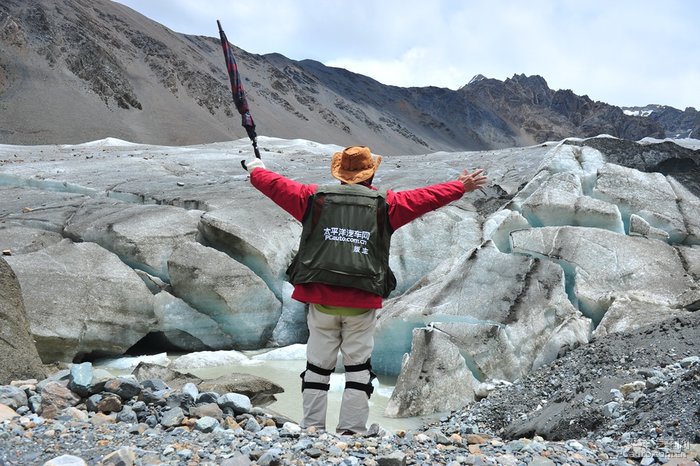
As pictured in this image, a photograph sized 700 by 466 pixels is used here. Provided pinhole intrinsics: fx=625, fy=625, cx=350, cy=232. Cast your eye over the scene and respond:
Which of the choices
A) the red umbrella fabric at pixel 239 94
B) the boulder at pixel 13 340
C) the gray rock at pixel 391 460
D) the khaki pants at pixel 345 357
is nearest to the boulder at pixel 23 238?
the boulder at pixel 13 340

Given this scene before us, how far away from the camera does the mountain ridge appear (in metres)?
Result: 63.0

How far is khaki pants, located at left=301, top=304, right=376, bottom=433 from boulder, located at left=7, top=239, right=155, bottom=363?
26.7 feet

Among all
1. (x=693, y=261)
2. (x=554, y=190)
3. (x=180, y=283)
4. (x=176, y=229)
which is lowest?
(x=180, y=283)

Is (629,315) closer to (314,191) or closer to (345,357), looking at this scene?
(345,357)

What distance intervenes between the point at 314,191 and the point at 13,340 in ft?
11.7

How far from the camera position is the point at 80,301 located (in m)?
11.5

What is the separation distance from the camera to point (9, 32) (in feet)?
218

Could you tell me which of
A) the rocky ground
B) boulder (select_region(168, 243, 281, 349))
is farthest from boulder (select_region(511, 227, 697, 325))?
boulder (select_region(168, 243, 281, 349))

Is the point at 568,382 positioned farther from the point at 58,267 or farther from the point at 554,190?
the point at 58,267

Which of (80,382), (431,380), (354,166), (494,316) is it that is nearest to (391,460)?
(354,166)

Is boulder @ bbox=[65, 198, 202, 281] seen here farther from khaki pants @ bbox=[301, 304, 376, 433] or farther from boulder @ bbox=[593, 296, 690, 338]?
khaki pants @ bbox=[301, 304, 376, 433]

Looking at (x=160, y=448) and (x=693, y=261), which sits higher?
(x=693, y=261)

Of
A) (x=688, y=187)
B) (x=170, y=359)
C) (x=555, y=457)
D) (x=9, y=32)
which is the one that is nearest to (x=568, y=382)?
(x=555, y=457)

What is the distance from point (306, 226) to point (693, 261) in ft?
29.5
